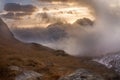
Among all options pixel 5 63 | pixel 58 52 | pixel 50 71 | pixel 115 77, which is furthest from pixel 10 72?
pixel 58 52

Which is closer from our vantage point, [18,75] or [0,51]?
[18,75]

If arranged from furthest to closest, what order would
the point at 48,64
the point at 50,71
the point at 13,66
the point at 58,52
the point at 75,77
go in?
the point at 58,52
the point at 48,64
the point at 50,71
the point at 13,66
the point at 75,77

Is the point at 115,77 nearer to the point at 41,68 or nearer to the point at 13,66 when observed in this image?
the point at 41,68

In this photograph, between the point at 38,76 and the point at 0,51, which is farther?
the point at 0,51

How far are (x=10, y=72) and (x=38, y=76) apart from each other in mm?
10274

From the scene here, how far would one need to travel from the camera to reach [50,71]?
132500mm

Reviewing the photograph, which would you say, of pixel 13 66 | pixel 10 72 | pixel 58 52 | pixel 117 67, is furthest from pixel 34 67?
pixel 58 52

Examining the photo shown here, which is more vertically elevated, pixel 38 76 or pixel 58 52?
pixel 58 52

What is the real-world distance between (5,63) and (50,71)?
19.1 meters

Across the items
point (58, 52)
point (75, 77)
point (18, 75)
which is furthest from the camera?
point (58, 52)

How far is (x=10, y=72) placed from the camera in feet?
376

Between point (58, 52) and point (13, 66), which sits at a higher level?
point (58, 52)

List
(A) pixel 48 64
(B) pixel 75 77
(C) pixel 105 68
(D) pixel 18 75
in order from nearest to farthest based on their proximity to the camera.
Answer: (B) pixel 75 77, (D) pixel 18 75, (A) pixel 48 64, (C) pixel 105 68

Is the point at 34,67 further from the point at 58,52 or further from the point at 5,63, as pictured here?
the point at 58,52
